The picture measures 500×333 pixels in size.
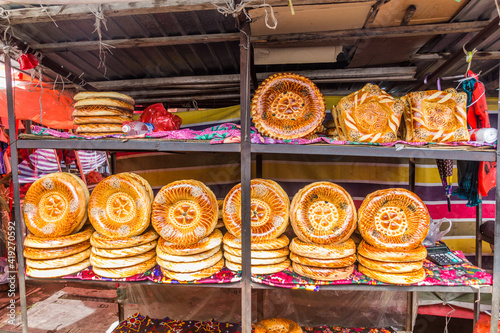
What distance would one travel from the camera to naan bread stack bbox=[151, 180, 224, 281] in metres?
1.89

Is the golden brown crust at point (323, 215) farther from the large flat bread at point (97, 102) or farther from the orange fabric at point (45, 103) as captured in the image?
the orange fabric at point (45, 103)

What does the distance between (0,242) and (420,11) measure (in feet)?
24.0

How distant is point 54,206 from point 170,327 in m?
1.75

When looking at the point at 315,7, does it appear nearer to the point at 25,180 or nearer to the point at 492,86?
the point at 492,86

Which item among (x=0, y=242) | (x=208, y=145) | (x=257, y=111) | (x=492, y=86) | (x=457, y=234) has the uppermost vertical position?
(x=492, y=86)

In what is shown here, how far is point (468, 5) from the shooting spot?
1742 millimetres

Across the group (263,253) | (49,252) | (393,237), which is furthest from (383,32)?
(49,252)

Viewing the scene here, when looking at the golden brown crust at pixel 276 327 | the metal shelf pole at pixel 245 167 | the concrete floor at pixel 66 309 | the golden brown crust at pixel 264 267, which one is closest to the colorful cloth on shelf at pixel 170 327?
the golden brown crust at pixel 276 327

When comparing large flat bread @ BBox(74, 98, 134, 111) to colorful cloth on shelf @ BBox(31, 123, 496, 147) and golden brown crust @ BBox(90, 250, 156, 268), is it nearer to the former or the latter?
colorful cloth on shelf @ BBox(31, 123, 496, 147)

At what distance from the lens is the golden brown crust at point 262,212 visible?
1970 mm

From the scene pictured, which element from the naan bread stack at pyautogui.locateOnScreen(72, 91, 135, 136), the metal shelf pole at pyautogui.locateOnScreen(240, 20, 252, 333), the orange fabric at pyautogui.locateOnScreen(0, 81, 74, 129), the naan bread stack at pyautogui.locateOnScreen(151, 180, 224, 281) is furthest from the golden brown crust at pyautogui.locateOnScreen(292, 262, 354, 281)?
the orange fabric at pyautogui.locateOnScreen(0, 81, 74, 129)

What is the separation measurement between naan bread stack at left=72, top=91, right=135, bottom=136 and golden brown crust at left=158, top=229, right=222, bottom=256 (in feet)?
3.41

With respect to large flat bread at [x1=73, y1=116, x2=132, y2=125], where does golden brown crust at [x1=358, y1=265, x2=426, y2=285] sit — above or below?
below

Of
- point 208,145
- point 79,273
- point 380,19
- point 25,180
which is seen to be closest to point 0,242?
point 25,180
